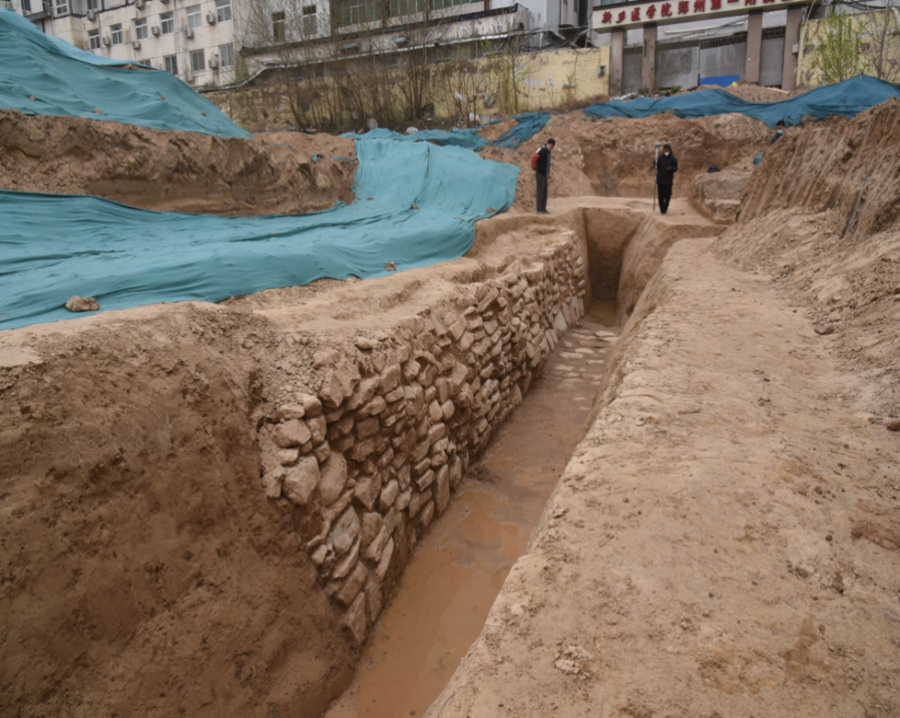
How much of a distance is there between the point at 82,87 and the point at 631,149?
43.8 ft

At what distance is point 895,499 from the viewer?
2.26 metres

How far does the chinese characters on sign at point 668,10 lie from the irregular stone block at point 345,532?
19.8 metres

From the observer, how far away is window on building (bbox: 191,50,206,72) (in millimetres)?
24381

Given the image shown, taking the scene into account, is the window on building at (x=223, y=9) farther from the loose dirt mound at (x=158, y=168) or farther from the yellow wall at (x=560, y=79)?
the loose dirt mound at (x=158, y=168)

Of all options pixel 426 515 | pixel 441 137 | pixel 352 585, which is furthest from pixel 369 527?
pixel 441 137

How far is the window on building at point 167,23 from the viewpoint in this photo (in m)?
24.4

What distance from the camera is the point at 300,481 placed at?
3.31 m

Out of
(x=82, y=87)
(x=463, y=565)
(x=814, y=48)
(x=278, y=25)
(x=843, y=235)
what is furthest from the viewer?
(x=278, y=25)

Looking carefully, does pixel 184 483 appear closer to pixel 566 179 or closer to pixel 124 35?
pixel 566 179

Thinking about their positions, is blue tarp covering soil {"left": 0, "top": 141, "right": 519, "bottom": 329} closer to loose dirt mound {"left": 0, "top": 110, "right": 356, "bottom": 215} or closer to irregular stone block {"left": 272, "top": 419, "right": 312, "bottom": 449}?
loose dirt mound {"left": 0, "top": 110, "right": 356, "bottom": 215}

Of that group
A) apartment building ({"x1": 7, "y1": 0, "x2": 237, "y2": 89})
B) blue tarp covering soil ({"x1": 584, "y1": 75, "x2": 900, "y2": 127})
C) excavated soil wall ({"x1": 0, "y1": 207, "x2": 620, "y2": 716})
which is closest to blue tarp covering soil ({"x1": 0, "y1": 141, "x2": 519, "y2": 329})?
excavated soil wall ({"x1": 0, "y1": 207, "x2": 620, "y2": 716})

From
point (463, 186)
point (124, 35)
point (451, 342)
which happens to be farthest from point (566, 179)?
point (124, 35)

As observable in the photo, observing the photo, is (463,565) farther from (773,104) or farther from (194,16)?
(194,16)

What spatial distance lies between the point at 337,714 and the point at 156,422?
1.84 meters
